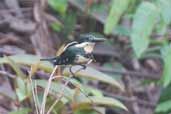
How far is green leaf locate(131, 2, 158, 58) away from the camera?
2.43 metres

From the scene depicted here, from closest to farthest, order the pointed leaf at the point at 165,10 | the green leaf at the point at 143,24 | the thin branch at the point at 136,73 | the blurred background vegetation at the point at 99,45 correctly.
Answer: the pointed leaf at the point at 165,10 < the green leaf at the point at 143,24 < the blurred background vegetation at the point at 99,45 < the thin branch at the point at 136,73

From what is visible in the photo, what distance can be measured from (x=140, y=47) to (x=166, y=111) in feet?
1.08

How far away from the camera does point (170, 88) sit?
2.67 metres

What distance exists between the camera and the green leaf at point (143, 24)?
95.7 inches

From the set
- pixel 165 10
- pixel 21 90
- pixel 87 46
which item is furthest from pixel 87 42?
pixel 165 10

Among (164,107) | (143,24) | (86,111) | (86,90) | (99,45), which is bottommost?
(86,111)

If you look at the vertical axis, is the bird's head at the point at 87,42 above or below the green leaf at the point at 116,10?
below

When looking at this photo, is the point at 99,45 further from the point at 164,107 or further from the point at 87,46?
the point at 87,46

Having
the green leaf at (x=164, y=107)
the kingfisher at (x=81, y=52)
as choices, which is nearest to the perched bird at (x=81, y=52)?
the kingfisher at (x=81, y=52)

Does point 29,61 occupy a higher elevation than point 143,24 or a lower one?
lower

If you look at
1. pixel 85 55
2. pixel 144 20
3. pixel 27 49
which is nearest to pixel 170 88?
pixel 144 20

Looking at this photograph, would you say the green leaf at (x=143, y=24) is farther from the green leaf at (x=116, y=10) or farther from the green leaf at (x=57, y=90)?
the green leaf at (x=57, y=90)

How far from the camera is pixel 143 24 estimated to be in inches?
96.0

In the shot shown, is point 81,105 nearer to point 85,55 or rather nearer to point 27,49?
point 85,55
